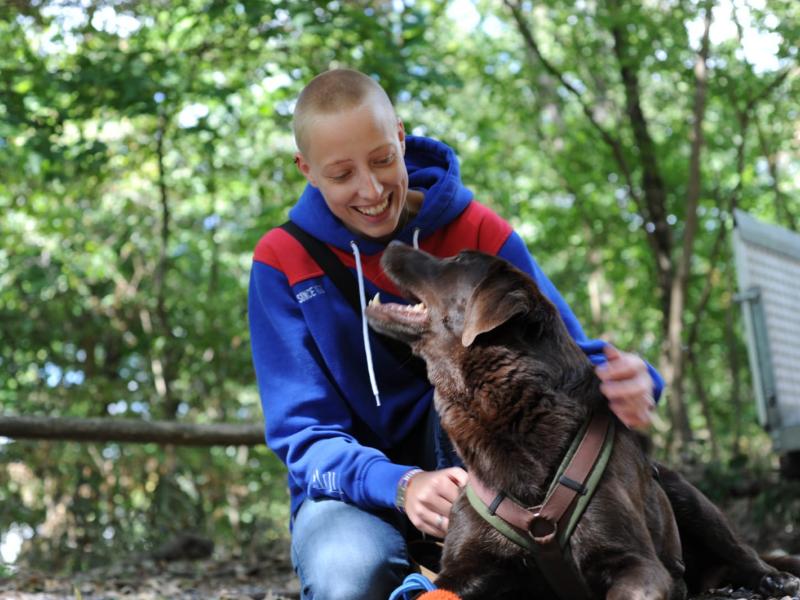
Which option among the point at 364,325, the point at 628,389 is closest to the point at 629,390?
the point at 628,389

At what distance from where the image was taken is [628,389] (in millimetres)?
3053

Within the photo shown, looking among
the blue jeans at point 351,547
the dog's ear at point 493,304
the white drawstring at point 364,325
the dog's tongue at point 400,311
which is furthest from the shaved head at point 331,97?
the blue jeans at point 351,547

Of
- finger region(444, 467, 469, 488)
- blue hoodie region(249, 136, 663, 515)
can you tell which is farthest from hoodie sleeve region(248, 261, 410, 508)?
finger region(444, 467, 469, 488)

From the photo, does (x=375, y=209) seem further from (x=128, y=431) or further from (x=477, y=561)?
(x=128, y=431)

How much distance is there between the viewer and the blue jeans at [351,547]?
130 inches

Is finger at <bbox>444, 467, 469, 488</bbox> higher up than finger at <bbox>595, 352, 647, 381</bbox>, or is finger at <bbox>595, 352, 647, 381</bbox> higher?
finger at <bbox>595, 352, 647, 381</bbox>

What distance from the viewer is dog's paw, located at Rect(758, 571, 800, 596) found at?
3699 millimetres

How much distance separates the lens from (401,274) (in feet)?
11.3

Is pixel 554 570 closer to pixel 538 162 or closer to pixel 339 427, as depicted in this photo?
pixel 339 427

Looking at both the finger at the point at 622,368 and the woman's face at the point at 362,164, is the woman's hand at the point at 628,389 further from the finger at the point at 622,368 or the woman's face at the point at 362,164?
the woman's face at the point at 362,164

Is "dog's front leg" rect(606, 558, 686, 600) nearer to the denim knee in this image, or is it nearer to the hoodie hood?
the denim knee

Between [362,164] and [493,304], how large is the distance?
0.79 metres

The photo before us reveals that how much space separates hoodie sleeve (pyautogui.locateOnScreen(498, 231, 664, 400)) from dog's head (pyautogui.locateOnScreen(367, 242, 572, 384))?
1.07ft

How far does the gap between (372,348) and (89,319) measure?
6.14 m
